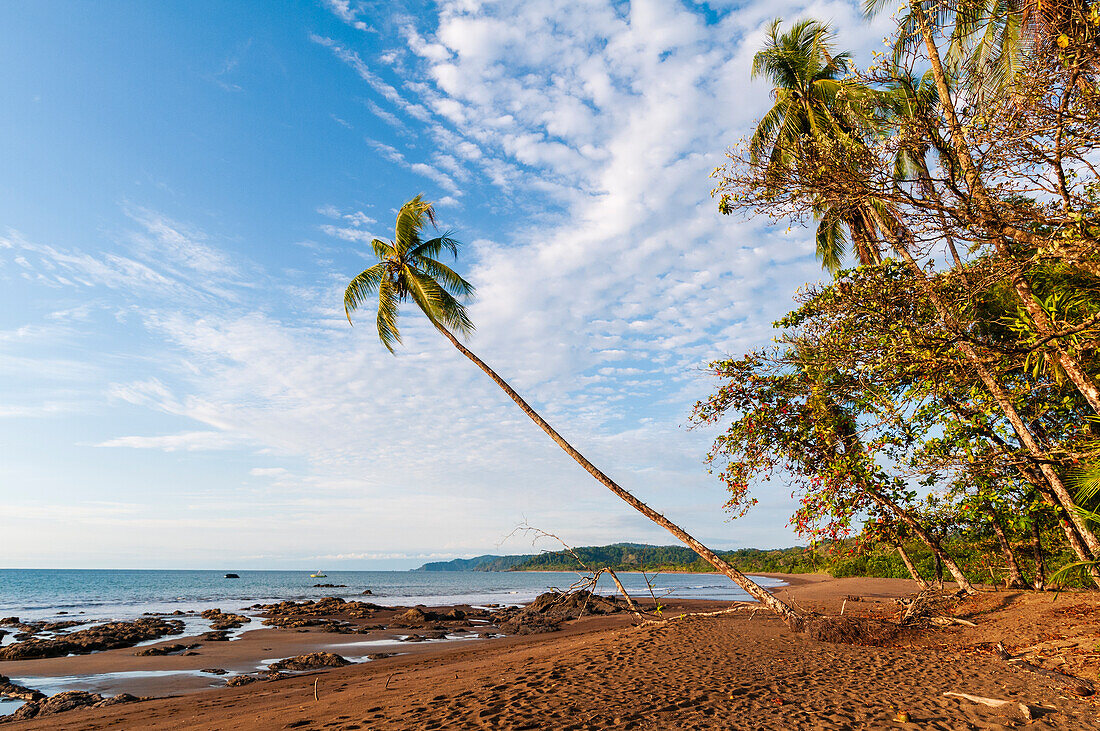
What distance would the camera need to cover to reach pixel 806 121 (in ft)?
53.3

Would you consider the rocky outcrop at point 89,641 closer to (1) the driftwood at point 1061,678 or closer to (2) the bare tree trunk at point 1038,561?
(1) the driftwood at point 1061,678

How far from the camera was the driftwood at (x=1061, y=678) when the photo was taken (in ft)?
23.5

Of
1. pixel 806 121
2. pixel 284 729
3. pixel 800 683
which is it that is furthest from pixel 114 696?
pixel 806 121

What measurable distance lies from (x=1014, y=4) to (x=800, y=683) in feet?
31.3

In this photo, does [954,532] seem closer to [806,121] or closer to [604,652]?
[604,652]

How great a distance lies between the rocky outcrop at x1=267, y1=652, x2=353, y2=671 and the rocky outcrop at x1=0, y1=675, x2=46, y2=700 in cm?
457

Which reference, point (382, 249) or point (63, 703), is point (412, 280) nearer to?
point (382, 249)

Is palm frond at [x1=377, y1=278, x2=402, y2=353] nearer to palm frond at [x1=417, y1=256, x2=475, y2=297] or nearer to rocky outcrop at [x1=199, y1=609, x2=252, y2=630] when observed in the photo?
palm frond at [x1=417, y1=256, x2=475, y2=297]

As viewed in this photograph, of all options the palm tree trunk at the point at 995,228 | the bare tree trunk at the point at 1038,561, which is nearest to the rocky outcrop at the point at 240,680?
the palm tree trunk at the point at 995,228

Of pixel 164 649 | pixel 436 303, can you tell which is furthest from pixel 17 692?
pixel 436 303

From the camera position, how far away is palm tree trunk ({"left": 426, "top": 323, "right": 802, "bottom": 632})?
12.0m

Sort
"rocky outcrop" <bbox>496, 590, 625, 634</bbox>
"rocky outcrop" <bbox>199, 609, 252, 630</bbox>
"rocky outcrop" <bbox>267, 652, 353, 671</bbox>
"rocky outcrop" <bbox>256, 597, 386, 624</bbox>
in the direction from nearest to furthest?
"rocky outcrop" <bbox>267, 652, 353, 671</bbox> < "rocky outcrop" <bbox>496, 590, 625, 634</bbox> < "rocky outcrop" <bbox>199, 609, 252, 630</bbox> < "rocky outcrop" <bbox>256, 597, 386, 624</bbox>

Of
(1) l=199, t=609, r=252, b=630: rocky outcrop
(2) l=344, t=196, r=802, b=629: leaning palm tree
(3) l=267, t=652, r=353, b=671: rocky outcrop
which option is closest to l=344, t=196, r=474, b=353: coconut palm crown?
(2) l=344, t=196, r=802, b=629: leaning palm tree

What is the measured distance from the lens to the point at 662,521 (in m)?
12.8
